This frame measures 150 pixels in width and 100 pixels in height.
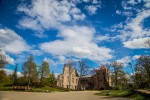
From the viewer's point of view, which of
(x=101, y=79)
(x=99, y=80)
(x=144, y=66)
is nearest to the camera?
(x=144, y=66)

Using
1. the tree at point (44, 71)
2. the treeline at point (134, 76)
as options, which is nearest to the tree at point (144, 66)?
the treeline at point (134, 76)

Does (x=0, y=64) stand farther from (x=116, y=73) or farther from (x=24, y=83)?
(x=116, y=73)

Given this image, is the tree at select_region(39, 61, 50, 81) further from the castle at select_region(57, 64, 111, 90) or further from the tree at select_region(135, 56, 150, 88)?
the tree at select_region(135, 56, 150, 88)

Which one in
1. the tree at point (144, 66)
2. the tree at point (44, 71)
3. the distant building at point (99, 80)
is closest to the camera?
the tree at point (144, 66)

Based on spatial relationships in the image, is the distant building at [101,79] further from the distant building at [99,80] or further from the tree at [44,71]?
the tree at [44,71]

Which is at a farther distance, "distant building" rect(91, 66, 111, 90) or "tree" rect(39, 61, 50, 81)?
"distant building" rect(91, 66, 111, 90)

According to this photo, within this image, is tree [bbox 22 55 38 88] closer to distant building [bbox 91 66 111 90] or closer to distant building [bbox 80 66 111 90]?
distant building [bbox 80 66 111 90]

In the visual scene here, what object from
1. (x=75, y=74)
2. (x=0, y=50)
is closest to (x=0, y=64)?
(x=0, y=50)

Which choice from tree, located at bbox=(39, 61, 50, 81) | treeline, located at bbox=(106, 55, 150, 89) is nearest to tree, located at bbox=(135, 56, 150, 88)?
treeline, located at bbox=(106, 55, 150, 89)

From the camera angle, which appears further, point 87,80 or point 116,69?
point 87,80

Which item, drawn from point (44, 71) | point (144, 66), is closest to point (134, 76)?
point (144, 66)

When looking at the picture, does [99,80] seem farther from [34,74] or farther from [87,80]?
[34,74]

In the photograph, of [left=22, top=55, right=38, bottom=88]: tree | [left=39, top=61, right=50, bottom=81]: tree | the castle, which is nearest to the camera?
[left=22, top=55, right=38, bottom=88]: tree

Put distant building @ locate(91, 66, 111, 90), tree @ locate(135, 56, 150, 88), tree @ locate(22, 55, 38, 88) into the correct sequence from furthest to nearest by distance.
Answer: distant building @ locate(91, 66, 111, 90) → tree @ locate(22, 55, 38, 88) → tree @ locate(135, 56, 150, 88)
